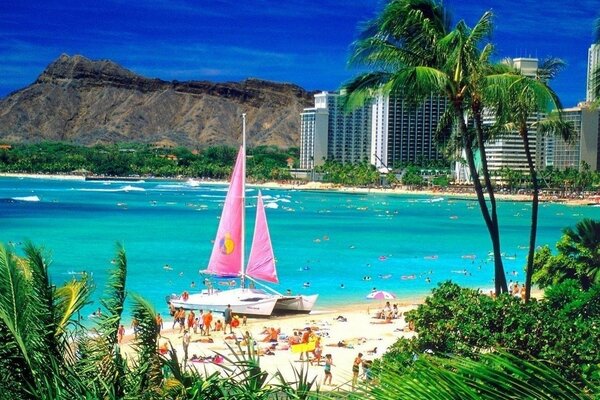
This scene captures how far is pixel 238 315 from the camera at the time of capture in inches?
1128

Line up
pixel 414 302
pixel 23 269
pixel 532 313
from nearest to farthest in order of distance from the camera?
pixel 23 269, pixel 532 313, pixel 414 302

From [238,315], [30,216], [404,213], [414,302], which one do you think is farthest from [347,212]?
[238,315]

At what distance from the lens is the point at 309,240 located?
213 feet

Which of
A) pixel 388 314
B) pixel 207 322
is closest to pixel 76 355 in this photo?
pixel 207 322

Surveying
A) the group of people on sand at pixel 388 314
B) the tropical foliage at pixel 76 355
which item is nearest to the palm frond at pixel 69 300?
the tropical foliage at pixel 76 355

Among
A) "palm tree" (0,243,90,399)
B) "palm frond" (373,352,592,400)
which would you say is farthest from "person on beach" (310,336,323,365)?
"palm frond" (373,352,592,400)

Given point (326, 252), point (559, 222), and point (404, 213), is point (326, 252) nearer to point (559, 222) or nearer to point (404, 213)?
point (559, 222)

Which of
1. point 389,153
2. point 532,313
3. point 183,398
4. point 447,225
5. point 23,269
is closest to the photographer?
point 183,398

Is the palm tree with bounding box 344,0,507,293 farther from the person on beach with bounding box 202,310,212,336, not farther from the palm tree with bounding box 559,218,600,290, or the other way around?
the person on beach with bounding box 202,310,212,336

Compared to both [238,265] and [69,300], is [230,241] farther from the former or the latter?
[69,300]

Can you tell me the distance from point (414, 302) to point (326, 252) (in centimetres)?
2165

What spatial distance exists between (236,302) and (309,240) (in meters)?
36.4

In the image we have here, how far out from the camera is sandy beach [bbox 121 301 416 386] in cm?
2158

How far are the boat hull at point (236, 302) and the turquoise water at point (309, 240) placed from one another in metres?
3.40
